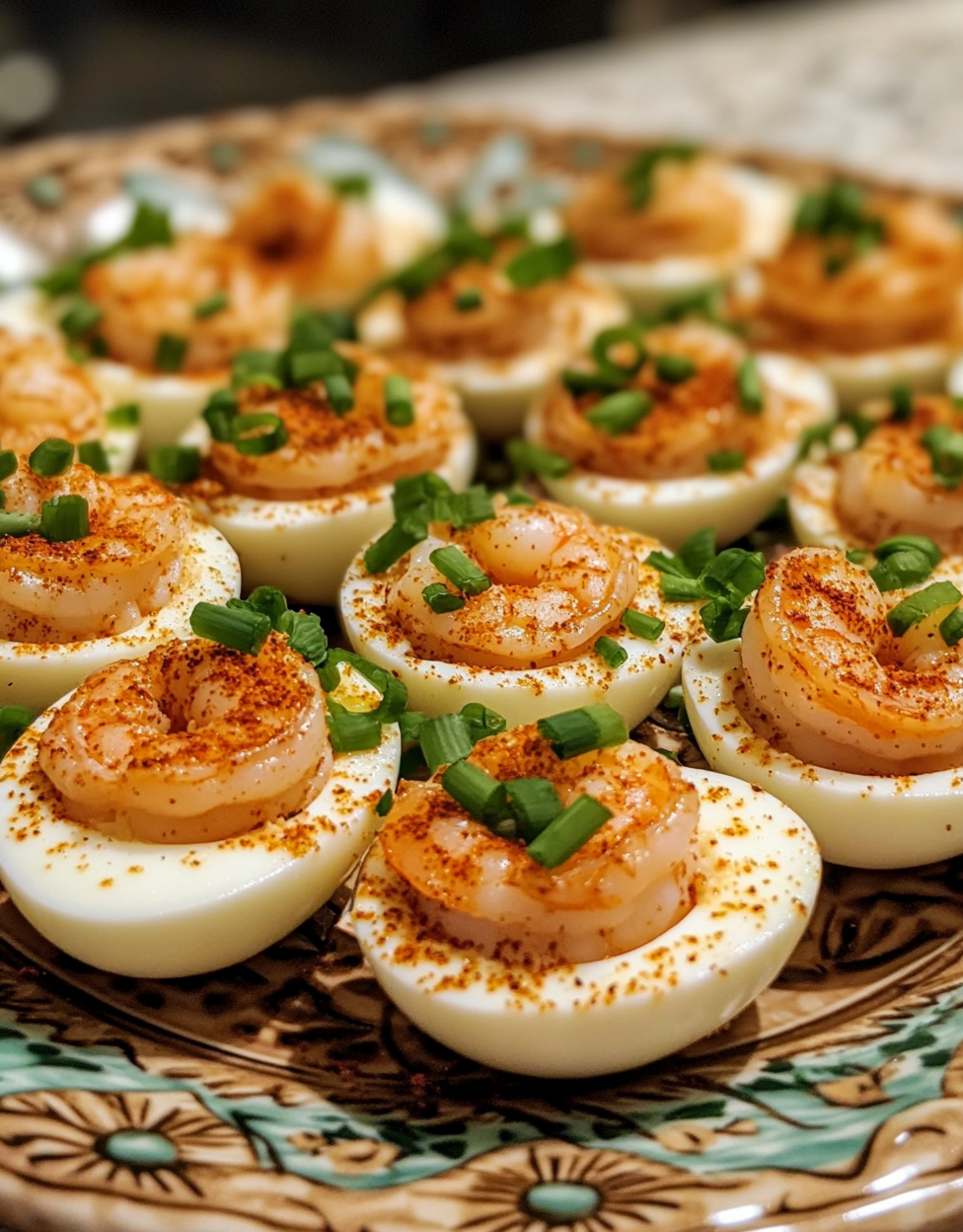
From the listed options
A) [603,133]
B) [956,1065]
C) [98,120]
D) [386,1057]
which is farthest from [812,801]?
[98,120]

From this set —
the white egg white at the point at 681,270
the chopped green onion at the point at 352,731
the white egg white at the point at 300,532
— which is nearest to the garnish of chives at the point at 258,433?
the white egg white at the point at 300,532

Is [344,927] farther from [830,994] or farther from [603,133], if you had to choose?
[603,133]

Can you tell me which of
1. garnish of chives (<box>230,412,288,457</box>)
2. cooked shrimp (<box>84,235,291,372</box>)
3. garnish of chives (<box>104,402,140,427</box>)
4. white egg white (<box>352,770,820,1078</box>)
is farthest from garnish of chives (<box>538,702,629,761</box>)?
cooked shrimp (<box>84,235,291,372</box>)

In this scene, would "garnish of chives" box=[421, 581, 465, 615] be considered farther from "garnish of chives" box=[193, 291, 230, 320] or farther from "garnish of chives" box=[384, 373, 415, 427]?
"garnish of chives" box=[193, 291, 230, 320]

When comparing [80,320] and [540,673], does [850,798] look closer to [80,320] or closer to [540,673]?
[540,673]

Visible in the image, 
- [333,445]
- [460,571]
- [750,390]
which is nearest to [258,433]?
[333,445]

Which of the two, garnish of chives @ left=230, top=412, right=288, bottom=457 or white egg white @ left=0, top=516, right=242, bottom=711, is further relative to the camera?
garnish of chives @ left=230, top=412, right=288, bottom=457

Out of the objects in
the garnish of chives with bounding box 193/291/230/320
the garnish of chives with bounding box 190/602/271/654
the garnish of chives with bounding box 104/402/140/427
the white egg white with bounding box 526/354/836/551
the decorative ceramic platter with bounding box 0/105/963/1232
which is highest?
the garnish of chives with bounding box 190/602/271/654
